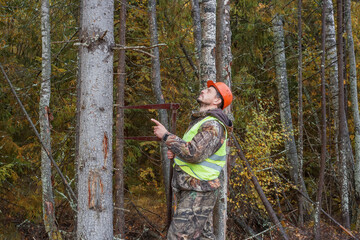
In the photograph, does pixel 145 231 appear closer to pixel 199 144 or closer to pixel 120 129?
pixel 120 129

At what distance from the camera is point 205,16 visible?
5523 mm

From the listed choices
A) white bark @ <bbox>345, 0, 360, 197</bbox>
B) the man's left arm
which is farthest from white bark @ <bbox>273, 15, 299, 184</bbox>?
the man's left arm

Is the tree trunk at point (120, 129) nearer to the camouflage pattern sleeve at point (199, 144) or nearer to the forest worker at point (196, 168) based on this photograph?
the forest worker at point (196, 168)

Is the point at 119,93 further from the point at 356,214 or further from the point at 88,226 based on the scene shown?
the point at 356,214

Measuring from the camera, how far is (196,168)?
360 centimetres

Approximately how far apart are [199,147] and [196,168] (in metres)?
0.26

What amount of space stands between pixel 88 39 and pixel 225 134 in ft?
5.26

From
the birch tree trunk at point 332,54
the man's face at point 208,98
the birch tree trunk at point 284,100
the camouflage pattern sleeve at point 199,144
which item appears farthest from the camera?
the birch tree trunk at point 284,100

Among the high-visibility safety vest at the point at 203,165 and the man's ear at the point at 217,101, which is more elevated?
the man's ear at the point at 217,101

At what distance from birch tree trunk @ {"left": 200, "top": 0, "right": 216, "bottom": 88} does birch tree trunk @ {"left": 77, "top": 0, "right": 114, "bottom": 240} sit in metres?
2.52

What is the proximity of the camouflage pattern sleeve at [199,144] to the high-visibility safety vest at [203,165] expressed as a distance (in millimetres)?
77

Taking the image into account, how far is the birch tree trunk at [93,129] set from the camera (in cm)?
302

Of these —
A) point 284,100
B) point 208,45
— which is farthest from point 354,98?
point 208,45

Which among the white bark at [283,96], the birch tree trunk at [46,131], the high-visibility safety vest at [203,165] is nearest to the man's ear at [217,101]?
the high-visibility safety vest at [203,165]
